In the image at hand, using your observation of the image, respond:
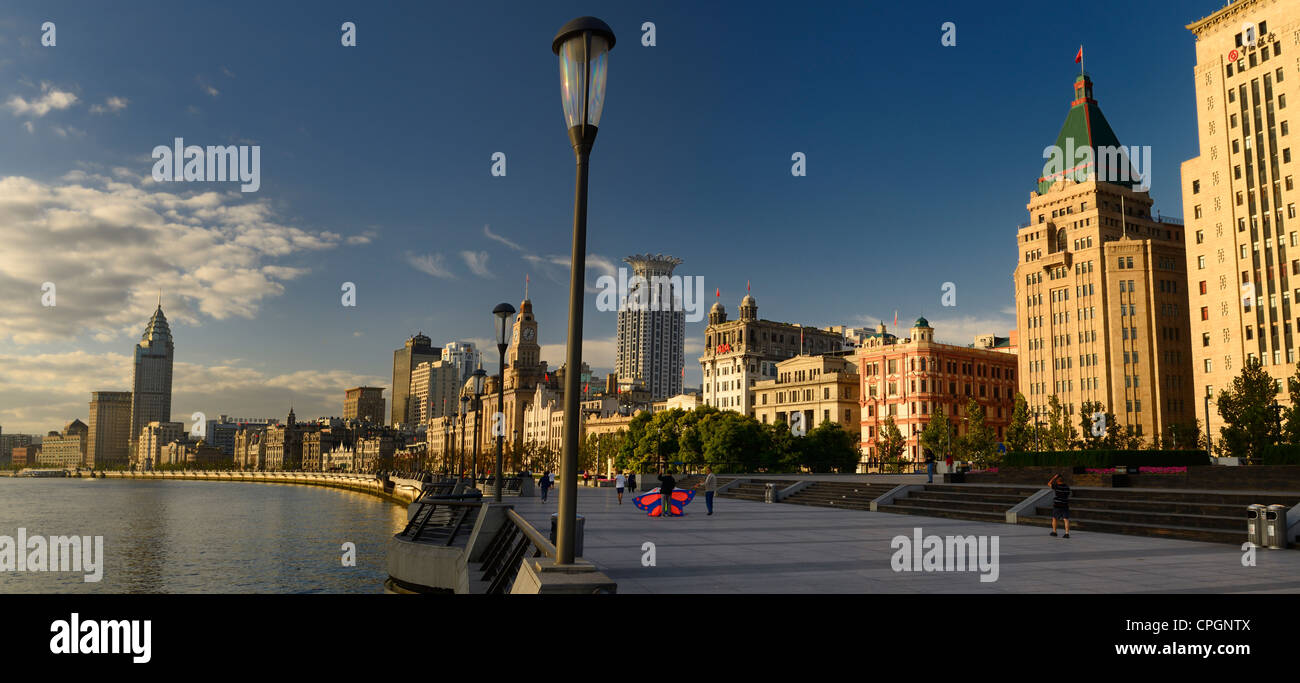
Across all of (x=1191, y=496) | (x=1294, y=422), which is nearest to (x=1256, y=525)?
(x=1191, y=496)

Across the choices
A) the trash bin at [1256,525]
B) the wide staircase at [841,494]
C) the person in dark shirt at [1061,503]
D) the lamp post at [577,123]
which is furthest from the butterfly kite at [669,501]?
the lamp post at [577,123]

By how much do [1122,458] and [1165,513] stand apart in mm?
15728

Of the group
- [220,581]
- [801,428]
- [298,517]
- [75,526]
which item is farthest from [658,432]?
[220,581]

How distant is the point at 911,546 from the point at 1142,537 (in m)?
8.45

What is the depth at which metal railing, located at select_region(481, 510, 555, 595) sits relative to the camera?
14350mm

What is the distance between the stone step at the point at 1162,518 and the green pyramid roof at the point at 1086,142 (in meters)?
102

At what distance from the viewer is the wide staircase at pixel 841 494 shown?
126 ft

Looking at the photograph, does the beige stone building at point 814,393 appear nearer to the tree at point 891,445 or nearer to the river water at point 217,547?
the tree at point 891,445

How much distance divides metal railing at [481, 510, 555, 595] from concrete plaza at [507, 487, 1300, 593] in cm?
148

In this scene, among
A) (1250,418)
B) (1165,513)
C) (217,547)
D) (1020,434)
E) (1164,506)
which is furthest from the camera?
(1020,434)

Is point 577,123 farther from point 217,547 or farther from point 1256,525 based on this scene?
point 217,547

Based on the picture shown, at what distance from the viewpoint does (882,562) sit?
633 inches
